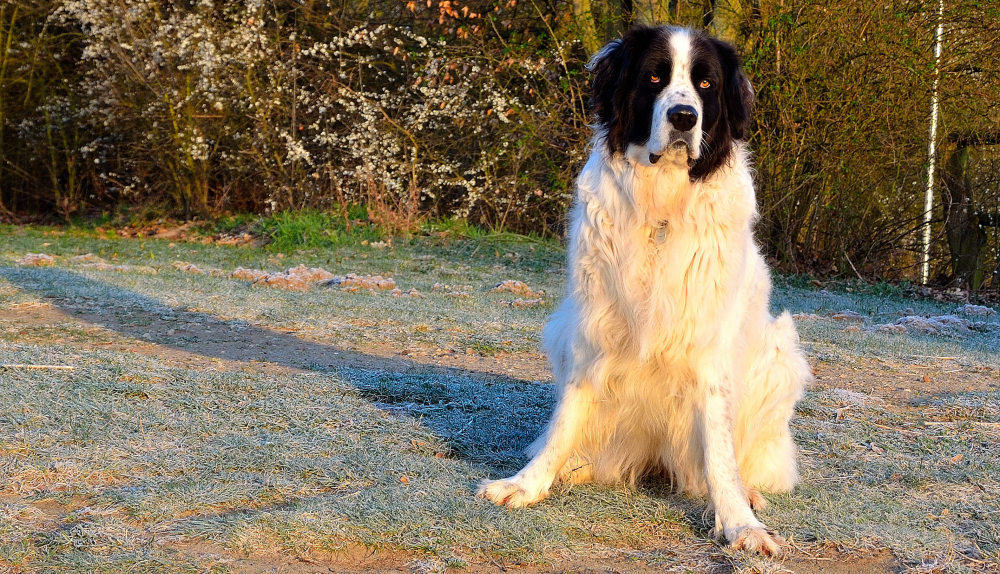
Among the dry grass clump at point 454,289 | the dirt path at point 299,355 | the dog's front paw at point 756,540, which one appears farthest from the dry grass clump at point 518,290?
the dog's front paw at point 756,540

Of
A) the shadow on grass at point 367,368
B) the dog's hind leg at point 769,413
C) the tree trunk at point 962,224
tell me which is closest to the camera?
the dog's hind leg at point 769,413

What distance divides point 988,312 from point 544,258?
189 inches

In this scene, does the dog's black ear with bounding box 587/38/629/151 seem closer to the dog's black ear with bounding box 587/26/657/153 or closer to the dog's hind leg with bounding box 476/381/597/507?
the dog's black ear with bounding box 587/26/657/153

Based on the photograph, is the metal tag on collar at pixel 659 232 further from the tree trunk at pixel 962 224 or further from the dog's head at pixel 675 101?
the tree trunk at pixel 962 224

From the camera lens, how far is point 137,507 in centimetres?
273

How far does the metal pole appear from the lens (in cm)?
948

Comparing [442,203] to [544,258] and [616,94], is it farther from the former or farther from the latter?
[616,94]

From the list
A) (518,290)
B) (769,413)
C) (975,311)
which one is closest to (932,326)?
(975,311)

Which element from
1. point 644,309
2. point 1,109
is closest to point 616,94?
point 644,309

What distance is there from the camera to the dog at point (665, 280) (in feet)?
9.62

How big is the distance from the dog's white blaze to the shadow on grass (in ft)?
4.42

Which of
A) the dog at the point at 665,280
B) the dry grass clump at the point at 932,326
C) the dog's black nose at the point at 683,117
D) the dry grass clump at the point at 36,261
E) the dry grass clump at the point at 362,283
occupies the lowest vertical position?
the dry grass clump at the point at 932,326

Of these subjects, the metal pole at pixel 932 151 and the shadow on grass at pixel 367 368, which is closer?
the shadow on grass at pixel 367 368

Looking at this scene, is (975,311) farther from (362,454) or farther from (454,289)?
(362,454)
